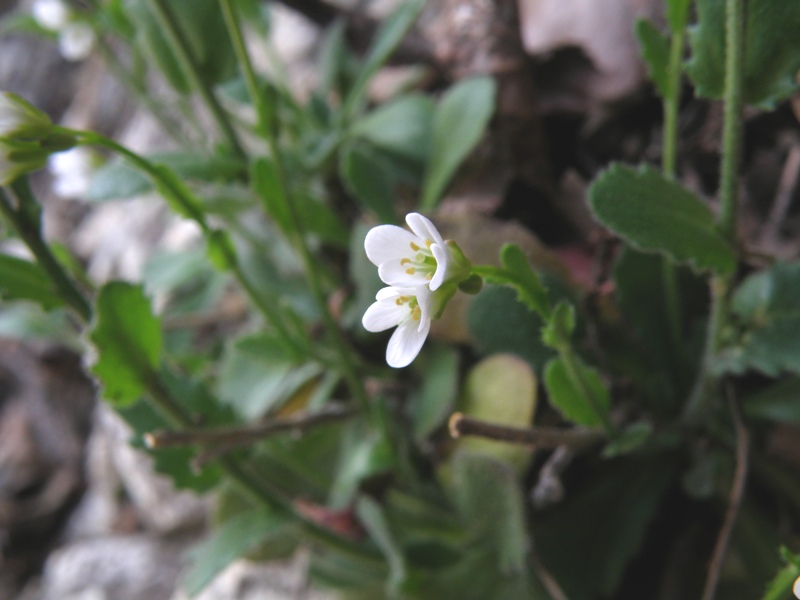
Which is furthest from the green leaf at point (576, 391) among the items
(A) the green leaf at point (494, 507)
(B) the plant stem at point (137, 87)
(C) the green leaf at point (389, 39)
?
(B) the plant stem at point (137, 87)

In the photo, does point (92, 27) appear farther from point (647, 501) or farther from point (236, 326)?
point (647, 501)

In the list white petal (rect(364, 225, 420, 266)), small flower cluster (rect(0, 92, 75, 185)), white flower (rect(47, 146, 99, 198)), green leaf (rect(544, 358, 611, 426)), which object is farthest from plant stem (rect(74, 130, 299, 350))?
white flower (rect(47, 146, 99, 198))

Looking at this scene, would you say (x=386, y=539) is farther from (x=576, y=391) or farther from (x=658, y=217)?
(x=658, y=217)

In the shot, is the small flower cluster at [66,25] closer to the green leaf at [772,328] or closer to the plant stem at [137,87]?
the plant stem at [137,87]

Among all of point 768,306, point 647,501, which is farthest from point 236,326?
point 768,306

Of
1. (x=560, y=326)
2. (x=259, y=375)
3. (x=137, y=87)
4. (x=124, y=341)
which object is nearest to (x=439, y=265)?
(x=560, y=326)
